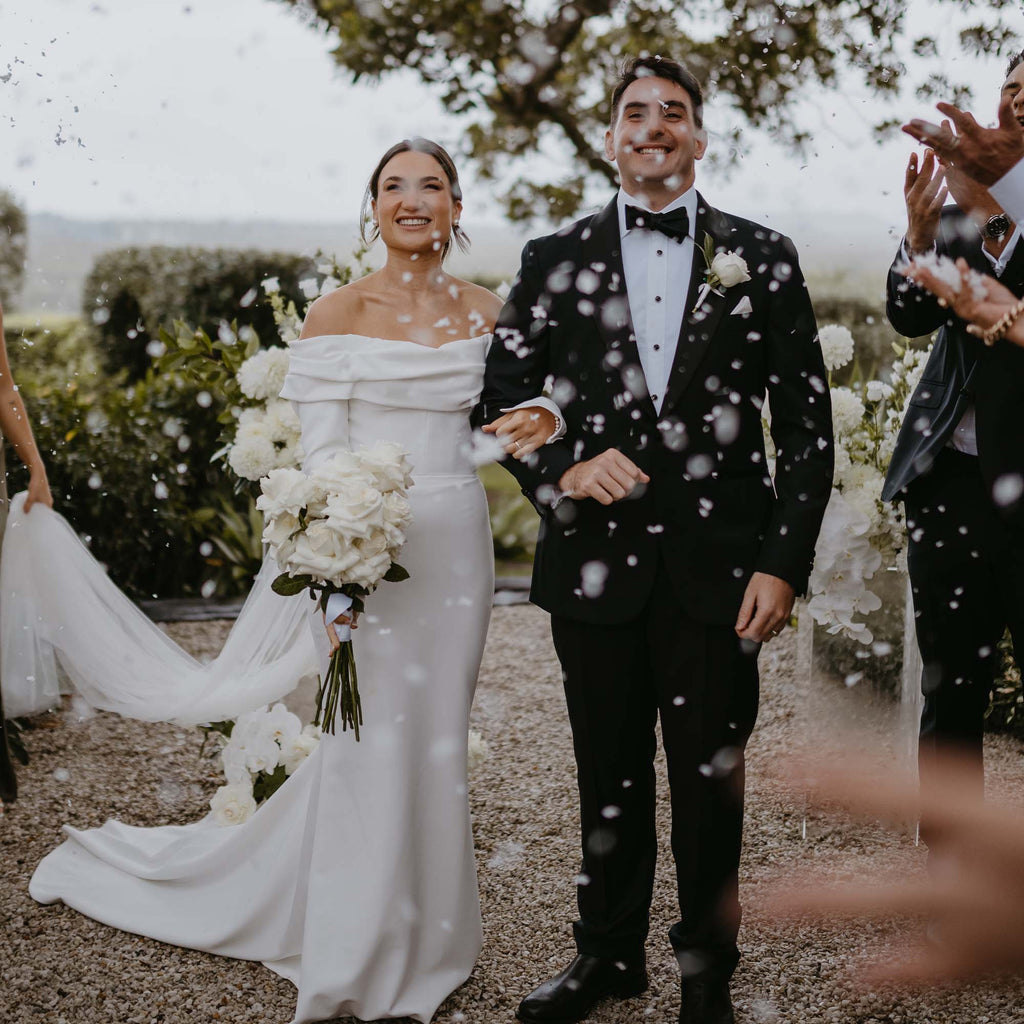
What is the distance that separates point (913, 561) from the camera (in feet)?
8.76

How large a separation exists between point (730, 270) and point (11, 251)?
7268 mm

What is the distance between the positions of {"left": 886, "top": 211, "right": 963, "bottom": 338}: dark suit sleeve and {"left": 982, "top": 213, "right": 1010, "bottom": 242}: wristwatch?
12 centimetres

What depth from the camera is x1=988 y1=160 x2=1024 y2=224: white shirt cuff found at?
2.05 meters

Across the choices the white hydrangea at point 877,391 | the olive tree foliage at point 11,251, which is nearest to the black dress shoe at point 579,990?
the white hydrangea at point 877,391

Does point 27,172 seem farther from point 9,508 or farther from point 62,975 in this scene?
point 62,975

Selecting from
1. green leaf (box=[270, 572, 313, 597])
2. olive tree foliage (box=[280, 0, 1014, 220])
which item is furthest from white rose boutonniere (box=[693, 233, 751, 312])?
olive tree foliage (box=[280, 0, 1014, 220])

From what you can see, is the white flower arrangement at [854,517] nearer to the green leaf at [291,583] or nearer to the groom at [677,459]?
the groom at [677,459]

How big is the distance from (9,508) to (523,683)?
2.61 metres

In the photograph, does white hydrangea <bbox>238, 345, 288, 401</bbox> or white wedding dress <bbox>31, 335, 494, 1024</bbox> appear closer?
white wedding dress <bbox>31, 335, 494, 1024</bbox>

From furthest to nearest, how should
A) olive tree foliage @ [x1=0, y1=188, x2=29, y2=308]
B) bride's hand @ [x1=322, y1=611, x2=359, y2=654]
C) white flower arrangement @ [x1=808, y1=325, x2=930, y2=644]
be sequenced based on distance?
olive tree foliage @ [x1=0, y1=188, x2=29, y2=308]
white flower arrangement @ [x1=808, y1=325, x2=930, y2=644]
bride's hand @ [x1=322, y1=611, x2=359, y2=654]

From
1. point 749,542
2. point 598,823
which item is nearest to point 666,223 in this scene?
point 749,542

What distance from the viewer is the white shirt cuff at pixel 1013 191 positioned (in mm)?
2053

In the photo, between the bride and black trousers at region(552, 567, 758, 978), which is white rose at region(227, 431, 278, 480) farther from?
black trousers at region(552, 567, 758, 978)

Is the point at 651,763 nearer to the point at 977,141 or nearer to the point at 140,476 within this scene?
the point at 977,141
